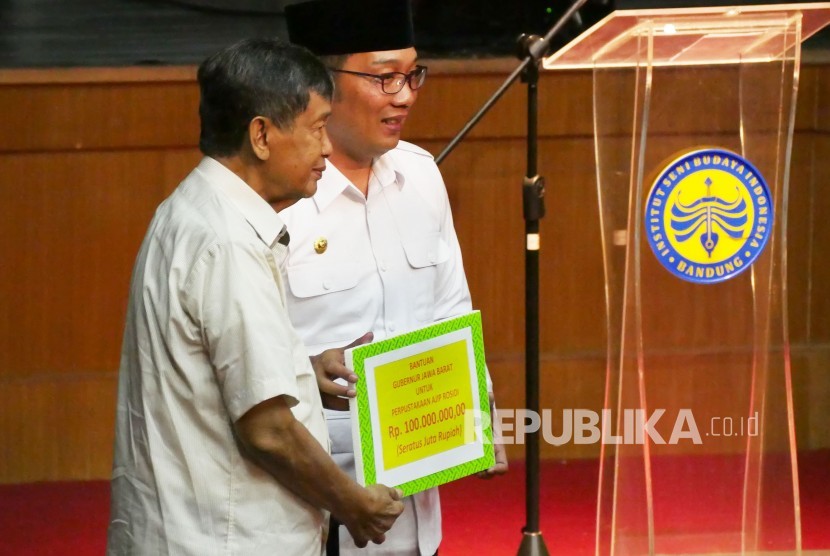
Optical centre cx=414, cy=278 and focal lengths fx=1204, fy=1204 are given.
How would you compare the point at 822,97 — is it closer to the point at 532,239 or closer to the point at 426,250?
the point at 532,239

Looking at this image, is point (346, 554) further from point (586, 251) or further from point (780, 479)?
point (586, 251)

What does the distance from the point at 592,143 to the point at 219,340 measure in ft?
9.18

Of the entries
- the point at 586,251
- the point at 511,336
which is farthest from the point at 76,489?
the point at 586,251

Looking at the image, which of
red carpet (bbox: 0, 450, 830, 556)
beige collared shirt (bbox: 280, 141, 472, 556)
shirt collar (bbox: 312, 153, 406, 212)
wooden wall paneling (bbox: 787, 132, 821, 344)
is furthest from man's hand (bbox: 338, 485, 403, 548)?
wooden wall paneling (bbox: 787, 132, 821, 344)

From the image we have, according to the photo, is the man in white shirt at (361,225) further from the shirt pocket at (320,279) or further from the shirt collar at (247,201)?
the shirt collar at (247,201)

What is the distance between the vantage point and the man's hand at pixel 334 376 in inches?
72.0

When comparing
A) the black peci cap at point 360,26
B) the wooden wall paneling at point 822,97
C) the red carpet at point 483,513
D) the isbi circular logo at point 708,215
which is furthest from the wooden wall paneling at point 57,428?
the wooden wall paneling at point 822,97

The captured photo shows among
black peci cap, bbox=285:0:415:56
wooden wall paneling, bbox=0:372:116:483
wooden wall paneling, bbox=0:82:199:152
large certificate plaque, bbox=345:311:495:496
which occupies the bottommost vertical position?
wooden wall paneling, bbox=0:372:116:483

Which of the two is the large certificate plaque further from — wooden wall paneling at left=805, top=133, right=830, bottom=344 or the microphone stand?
wooden wall paneling at left=805, top=133, right=830, bottom=344

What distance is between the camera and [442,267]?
7.29 feet

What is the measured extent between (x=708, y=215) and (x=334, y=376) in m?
0.78

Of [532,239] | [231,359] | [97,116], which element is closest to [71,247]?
[97,116]

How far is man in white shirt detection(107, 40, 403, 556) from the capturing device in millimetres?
1546

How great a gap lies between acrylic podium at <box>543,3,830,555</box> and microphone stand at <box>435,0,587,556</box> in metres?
0.17
